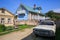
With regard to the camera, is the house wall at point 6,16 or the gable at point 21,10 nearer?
the house wall at point 6,16

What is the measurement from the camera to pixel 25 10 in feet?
151

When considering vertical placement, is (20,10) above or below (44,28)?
above

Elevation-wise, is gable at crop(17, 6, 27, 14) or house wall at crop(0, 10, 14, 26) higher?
gable at crop(17, 6, 27, 14)

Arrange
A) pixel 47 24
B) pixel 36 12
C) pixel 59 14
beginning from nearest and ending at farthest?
pixel 47 24 → pixel 59 14 → pixel 36 12

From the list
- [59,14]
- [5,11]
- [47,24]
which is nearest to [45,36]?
[47,24]

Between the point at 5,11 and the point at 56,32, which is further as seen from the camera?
the point at 5,11

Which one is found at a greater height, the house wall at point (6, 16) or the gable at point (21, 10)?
the gable at point (21, 10)

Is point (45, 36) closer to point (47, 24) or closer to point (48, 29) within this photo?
point (48, 29)

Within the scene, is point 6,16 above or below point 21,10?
below

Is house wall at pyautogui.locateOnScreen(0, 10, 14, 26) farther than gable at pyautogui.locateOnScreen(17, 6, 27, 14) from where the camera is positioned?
No

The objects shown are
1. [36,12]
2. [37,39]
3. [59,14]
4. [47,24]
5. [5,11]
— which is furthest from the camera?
[36,12]

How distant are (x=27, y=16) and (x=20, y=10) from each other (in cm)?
323

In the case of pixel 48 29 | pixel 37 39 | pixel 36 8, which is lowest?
pixel 37 39

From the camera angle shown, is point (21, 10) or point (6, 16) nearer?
point (6, 16)
